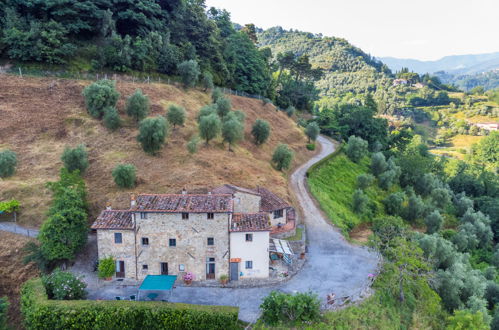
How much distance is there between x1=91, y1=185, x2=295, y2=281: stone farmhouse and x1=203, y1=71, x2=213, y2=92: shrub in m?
46.5

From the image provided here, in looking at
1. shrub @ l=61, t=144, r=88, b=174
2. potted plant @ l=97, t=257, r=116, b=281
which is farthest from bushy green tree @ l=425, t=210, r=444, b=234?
shrub @ l=61, t=144, r=88, b=174

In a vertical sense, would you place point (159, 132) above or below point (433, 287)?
above

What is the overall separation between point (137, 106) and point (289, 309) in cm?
3939

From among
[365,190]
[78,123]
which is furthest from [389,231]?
[78,123]

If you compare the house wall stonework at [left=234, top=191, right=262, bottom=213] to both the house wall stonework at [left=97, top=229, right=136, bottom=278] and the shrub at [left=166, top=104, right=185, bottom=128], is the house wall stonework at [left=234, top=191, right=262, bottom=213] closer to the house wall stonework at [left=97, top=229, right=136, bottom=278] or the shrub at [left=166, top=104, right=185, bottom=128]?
the house wall stonework at [left=97, top=229, right=136, bottom=278]

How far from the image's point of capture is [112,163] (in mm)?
44156

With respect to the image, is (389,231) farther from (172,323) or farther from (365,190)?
(172,323)

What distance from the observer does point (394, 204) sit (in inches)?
2210

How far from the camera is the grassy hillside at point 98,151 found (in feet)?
131

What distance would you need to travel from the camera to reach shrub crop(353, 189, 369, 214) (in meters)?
51.3

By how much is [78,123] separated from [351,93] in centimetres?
16760

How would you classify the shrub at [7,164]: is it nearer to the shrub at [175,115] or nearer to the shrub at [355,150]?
the shrub at [175,115]

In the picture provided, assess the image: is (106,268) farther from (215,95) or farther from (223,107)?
(215,95)

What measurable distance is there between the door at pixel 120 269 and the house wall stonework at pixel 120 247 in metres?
0.34
